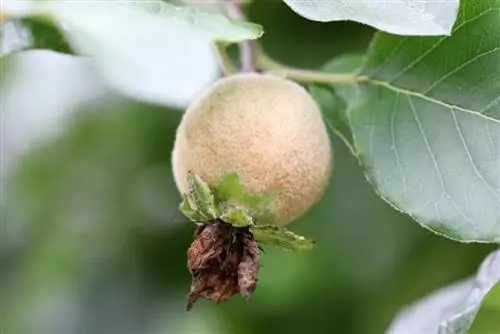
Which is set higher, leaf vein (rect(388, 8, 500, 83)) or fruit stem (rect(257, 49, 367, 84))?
leaf vein (rect(388, 8, 500, 83))

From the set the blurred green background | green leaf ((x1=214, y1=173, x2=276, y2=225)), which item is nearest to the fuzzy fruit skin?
green leaf ((x1=214, y1=173, x2=276, y2=225))

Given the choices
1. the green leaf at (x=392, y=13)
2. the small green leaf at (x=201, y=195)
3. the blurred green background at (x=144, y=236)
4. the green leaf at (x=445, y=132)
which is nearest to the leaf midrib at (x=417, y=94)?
the green leaf at (x=445, y=132)

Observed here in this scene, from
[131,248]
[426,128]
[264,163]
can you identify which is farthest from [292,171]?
[131,248]

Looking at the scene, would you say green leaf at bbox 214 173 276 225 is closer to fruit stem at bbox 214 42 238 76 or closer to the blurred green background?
fruit stem at bbox 214 42 238 76

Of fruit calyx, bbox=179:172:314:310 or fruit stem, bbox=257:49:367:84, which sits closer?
fruit calyx, bbox=179:172:314:310

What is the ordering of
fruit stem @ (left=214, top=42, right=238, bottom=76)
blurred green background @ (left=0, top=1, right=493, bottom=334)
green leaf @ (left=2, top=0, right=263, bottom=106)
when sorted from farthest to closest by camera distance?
1. blurred green background @ (left=0, top=1, right=493, bottom=334)
2. fruit stem @ (left=214, top=42, right=238, bottom=76)
3. green leaf @ (left=2, top=0, right=263, bottom=106)

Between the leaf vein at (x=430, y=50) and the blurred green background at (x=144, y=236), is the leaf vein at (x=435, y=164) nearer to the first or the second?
the leaf vein at (x=430, y=50)
